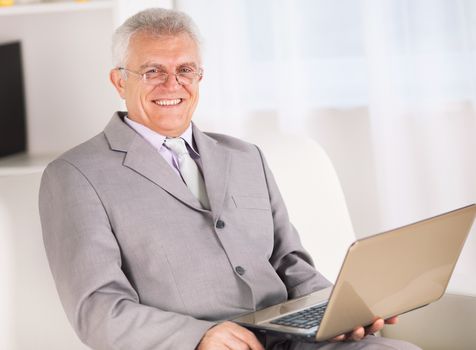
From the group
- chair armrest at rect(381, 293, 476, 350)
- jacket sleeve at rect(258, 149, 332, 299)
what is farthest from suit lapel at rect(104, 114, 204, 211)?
chair armrest at rect(381, 293, 476, 350)

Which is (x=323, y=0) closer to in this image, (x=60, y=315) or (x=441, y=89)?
(x=441, y=89)

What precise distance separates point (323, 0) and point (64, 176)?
1.34 meters

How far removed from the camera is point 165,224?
2.01 m

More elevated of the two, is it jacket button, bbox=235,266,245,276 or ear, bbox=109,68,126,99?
ear, bbox=109,68,126,99

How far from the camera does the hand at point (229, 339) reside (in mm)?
1809

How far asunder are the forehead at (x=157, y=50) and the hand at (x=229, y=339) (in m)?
0.65

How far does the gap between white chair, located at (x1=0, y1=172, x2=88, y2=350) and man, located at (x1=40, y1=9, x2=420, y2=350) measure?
8.6 inches

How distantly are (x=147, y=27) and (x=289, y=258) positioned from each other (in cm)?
65

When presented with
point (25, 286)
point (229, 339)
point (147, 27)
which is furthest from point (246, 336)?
point (147, 27)

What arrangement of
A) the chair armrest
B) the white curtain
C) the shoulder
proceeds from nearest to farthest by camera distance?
the shoulder → the chair armrest → the white curtain

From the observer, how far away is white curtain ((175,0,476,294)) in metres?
2.90

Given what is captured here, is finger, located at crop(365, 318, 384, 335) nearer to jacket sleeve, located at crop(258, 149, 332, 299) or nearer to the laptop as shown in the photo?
the laptop

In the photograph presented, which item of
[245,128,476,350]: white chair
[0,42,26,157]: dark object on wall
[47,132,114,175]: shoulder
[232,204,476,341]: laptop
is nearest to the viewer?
[232,204,476,341]: laptop

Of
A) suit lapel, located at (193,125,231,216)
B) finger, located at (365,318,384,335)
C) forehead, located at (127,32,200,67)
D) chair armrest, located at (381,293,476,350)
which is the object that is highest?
forehead, located at (127,32,200,67)
